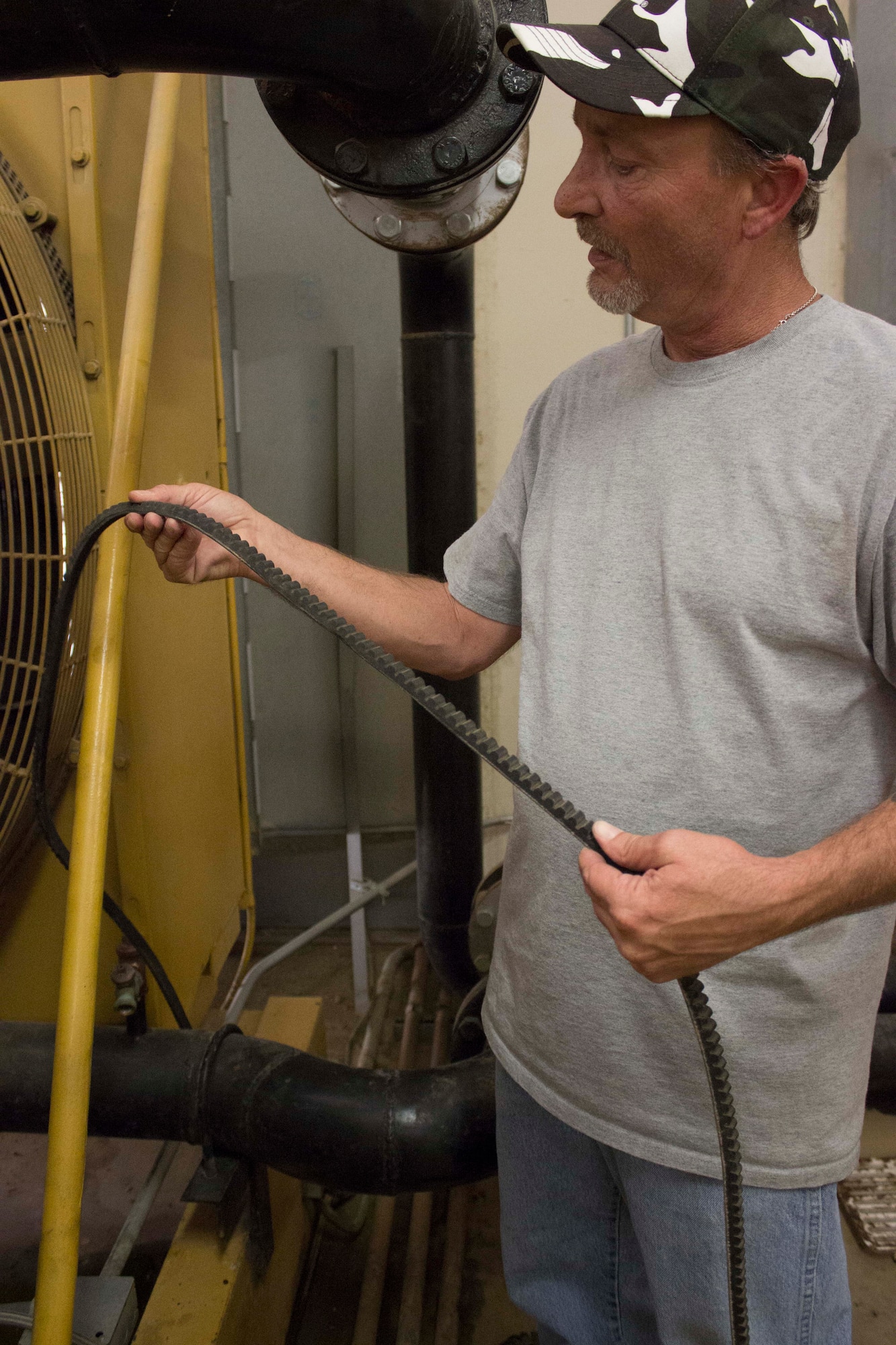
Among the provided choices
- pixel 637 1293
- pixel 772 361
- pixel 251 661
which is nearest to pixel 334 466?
pixel 251 661

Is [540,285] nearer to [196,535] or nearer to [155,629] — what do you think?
Answer: [155,629]

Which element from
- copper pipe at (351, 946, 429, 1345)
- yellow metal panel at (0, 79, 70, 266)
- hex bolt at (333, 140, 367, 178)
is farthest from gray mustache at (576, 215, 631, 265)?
copper pipe at (351, 946, 429, 1345)

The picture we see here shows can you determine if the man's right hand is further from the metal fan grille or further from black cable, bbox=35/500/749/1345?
the metal fan grille

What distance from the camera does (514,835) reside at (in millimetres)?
914

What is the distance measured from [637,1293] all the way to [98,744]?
0.79 meters

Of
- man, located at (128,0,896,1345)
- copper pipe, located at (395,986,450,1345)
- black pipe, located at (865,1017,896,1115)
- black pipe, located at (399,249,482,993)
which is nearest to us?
man, located at (128,0,896,1345)

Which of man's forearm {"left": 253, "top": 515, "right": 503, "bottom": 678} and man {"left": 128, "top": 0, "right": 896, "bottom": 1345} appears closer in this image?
man {"left": 128, "top": 0, "right": 896, "bottom": 1345}

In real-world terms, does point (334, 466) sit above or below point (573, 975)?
above

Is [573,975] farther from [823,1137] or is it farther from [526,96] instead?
[526,96]

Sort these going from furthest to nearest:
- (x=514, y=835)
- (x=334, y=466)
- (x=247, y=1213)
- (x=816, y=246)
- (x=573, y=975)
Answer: (x=334, y=466) < (x=816, y=246) < (x=247, y=1213) < (x=514, y=835) < (x=573, y=975)

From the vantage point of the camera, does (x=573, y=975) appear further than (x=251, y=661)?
No

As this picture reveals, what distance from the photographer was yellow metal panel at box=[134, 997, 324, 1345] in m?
0.96

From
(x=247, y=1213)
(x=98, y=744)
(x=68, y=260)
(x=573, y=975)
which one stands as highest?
(x=68, y=260)

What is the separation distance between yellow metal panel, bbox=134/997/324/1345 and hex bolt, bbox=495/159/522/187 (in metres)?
1.27
